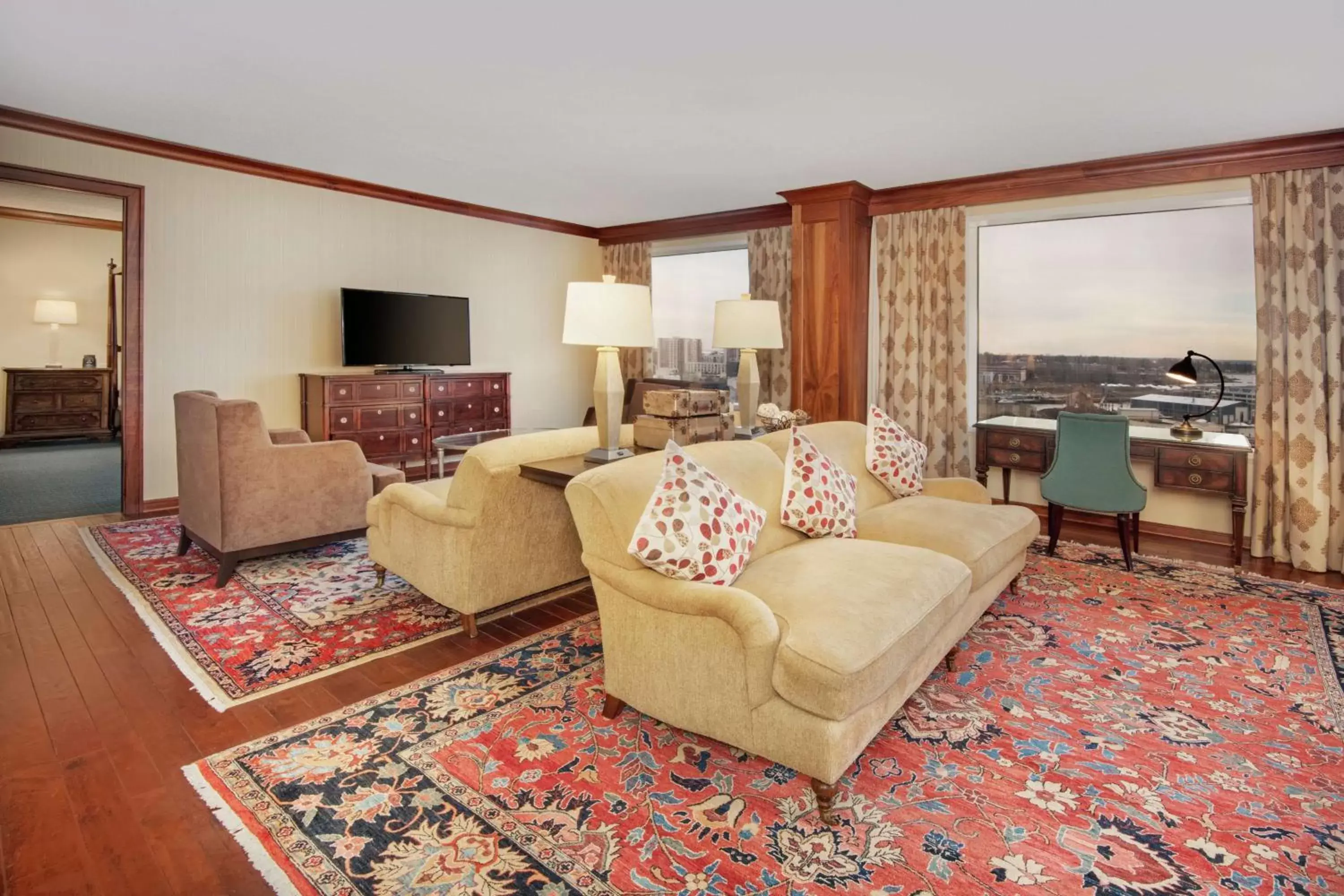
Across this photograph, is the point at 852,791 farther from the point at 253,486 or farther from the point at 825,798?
the point at 253,486

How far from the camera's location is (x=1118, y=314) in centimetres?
508

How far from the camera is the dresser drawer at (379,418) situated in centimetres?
571

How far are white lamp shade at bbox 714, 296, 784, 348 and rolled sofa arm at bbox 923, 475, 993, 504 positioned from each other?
1145 mm

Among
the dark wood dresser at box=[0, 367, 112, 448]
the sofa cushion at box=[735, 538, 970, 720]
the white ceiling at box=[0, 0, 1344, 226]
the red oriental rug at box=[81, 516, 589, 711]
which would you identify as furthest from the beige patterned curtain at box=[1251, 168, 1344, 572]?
the dark wood dresser at box=[0, 367, 112, 448]

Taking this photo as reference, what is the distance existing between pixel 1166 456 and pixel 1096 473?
72 centimetres

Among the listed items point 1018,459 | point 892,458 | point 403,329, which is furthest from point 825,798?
point 403,329

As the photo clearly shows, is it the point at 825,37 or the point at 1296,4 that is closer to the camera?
the point at 1296,4

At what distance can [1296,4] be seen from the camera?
2627mm

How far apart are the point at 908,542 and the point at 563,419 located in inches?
209

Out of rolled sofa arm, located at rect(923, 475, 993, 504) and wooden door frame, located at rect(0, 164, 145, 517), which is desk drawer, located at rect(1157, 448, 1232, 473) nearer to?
rolled sofa arm, located at rect(923, 475, 993, 504)

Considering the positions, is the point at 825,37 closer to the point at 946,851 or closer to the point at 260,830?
the point at 946,851

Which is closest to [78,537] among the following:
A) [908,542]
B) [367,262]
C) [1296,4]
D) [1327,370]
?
[367,262]

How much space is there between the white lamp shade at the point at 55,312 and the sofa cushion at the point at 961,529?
1042 centimetres

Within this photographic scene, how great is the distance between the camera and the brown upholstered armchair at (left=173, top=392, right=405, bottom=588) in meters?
3.56
